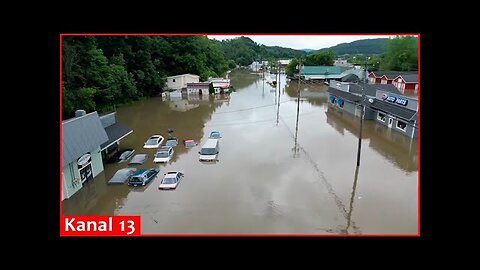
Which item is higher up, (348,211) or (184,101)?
(184,101)

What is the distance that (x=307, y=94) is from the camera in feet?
104

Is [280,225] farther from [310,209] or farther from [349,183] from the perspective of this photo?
[349,183]

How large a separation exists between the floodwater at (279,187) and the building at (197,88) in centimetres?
1549

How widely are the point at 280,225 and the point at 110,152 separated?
28.6ft

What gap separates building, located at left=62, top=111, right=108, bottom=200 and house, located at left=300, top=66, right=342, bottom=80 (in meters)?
36.3

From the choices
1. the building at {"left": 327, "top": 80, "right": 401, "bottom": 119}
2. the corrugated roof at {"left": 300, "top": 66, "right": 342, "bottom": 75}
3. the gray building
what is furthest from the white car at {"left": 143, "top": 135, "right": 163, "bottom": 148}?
the corrugated roof at {"left": 300, "top": 66, "right": 342, "bottom": 75}

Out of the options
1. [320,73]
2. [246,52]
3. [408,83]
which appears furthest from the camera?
[246,52]

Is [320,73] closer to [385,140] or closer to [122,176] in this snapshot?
[385,140]

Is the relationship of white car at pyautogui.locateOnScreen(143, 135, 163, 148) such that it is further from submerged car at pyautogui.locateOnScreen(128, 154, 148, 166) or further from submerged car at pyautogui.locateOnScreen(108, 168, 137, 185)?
submerged car at pyautogui.locateOnScreen(108, 168, 137, 185)

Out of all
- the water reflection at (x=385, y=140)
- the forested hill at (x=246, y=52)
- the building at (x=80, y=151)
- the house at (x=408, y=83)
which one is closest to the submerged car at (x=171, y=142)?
the building at (x=80, y=151)

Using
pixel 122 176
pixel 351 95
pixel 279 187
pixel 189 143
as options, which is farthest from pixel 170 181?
pixel 351 95

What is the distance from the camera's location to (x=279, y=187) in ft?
30.2

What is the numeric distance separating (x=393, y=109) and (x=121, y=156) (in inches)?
541

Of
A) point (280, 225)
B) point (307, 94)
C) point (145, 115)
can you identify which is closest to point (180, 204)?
point (280, 225)
